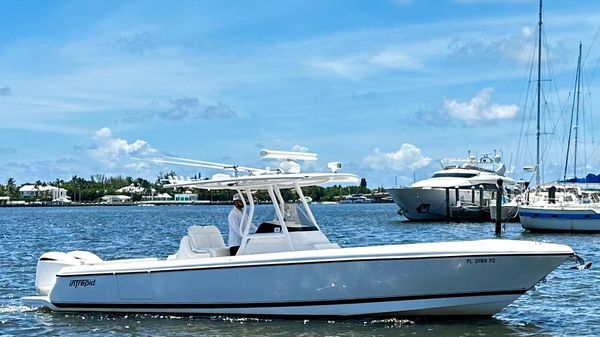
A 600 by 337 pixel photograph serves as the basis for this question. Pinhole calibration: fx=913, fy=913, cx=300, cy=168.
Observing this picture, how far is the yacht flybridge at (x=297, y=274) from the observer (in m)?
15.8

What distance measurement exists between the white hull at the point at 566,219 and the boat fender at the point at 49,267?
1264 inches

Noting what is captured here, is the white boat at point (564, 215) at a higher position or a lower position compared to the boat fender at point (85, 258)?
higher

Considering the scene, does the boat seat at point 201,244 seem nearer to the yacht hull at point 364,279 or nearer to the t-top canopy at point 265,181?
the yacht hull at point 364,279

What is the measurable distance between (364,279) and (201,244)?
3547mm

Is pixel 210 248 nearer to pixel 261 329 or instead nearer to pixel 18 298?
pixel 261 329

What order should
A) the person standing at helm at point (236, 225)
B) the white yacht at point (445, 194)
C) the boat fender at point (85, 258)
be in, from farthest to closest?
the white yacht at point (445, 194)
the boat fender at point (85, 258)
the person standing at helm at point (236, 225)

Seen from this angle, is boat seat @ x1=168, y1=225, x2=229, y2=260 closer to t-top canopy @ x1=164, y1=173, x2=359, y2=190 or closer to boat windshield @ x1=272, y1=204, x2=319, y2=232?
t-top canopy @ x1=164, y1=173, x2=359, y2=190

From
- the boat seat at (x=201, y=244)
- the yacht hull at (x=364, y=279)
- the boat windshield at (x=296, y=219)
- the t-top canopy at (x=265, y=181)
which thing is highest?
the t-top canopy at (x=265, y=181)

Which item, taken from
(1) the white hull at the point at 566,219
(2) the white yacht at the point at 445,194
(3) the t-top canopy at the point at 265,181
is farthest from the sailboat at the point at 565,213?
(3) the t-top canopy at the point at 265,181

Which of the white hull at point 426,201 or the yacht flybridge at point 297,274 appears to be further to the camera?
the white hull at point 426,201

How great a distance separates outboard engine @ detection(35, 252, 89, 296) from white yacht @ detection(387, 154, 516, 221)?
5305cm

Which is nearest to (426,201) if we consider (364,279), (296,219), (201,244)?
(296,219)

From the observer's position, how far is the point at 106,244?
44.2 meters

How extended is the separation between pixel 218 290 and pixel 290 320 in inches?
55.8
